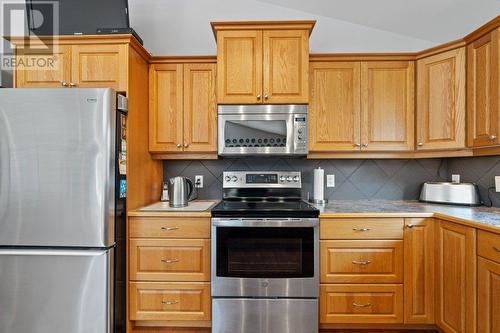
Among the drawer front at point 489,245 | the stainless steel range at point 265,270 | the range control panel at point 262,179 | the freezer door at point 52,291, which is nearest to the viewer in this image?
the drawer front at point 489,245

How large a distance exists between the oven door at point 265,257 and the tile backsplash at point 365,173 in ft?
2.44

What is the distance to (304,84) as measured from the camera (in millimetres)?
2191

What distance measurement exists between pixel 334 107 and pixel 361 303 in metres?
1.49

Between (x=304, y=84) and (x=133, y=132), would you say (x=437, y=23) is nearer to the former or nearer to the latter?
(x=304, y=84)

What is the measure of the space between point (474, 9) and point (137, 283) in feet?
10.6

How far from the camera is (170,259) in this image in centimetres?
198

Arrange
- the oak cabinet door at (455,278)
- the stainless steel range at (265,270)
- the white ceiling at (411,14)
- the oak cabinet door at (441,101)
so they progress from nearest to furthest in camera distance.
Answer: the oak cabinet door at (455,278)
the stainless steel range at (265,270)
the oak cabinet door at (441,101)
the white ceiling at (411,14)

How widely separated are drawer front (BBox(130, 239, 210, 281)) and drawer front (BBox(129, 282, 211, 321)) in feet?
0.19

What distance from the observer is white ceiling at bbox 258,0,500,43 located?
7.25 ft

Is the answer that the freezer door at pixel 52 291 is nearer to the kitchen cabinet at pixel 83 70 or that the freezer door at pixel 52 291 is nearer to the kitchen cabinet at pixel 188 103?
the kitchen cabinet at pixel 188 103

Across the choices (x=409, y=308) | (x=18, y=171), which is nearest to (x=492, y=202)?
(x=409, y=308)

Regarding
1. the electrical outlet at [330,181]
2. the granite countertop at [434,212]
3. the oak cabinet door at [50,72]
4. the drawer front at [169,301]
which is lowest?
the drawer front at [169,301]

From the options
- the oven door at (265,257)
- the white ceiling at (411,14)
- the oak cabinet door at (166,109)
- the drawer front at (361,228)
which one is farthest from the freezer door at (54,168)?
the white ceiling at (411,14)

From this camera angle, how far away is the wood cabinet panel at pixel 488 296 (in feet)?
4.62
